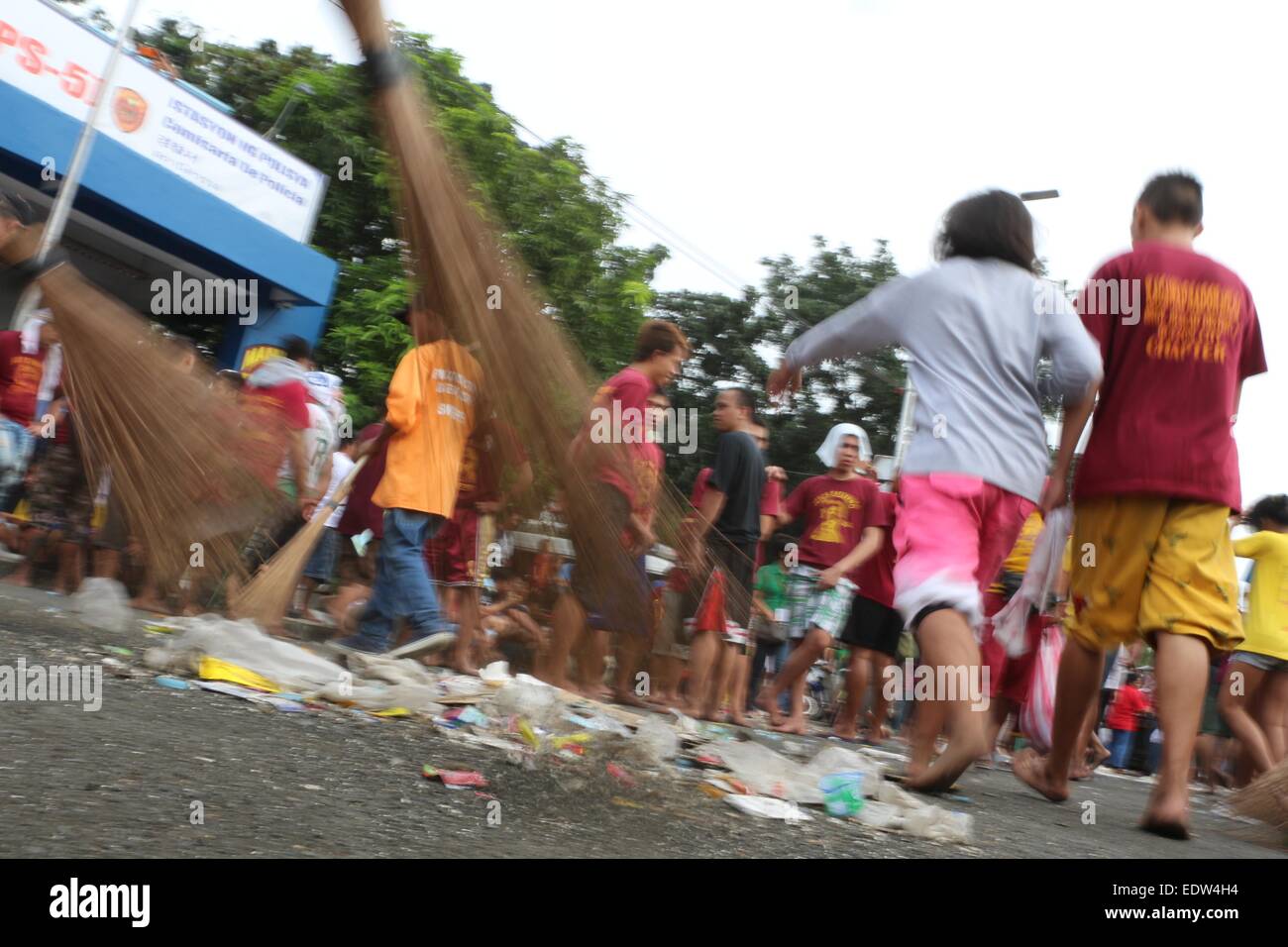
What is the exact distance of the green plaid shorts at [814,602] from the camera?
6852 millimetres

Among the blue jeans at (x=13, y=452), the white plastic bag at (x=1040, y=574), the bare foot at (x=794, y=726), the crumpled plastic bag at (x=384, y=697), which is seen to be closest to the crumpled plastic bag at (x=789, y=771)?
the white plastic bag at (x=1040, y=574)

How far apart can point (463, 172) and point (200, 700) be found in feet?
5.40

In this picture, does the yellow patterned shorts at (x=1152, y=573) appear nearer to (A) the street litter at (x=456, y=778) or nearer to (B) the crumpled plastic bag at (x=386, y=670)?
(A) the street litter at (x=456, y=778)

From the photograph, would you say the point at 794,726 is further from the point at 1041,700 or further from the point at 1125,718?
the point at 1125,718

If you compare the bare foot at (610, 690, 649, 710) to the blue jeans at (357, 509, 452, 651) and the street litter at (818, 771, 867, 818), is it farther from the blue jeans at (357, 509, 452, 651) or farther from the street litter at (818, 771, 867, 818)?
the street litter at (818, 771, 867, 818)

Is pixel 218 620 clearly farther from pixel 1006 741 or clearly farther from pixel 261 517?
pixel 1006 741

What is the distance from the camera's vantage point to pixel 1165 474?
3549 millimetres

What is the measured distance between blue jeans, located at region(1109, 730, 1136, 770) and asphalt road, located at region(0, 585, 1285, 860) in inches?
296

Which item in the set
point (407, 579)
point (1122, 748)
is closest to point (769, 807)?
point (407, 579)

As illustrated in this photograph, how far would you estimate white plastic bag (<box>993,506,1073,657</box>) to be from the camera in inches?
155

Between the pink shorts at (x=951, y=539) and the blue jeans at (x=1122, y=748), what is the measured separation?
28.2 ft

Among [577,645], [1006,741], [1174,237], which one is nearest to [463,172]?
[577,645]

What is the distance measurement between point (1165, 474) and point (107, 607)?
3855 mm
